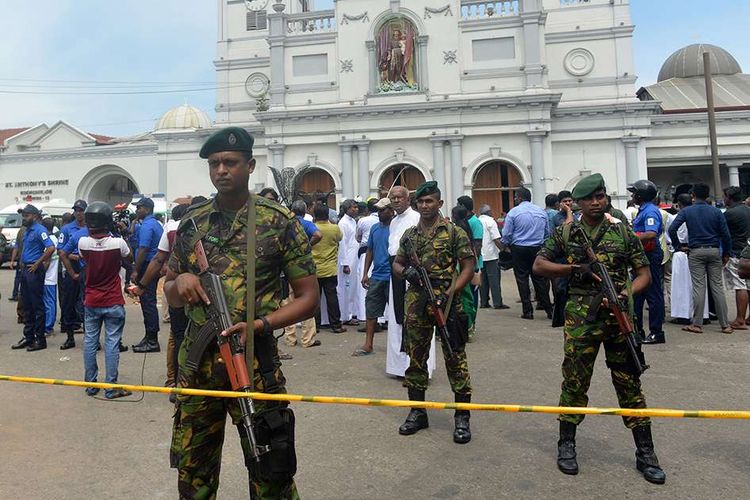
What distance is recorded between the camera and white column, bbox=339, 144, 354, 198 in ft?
80.9

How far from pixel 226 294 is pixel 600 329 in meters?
2.36

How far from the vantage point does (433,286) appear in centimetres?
409

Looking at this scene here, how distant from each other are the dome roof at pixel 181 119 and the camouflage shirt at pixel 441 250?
32162 mm

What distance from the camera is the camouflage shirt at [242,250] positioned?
2289 millimetres

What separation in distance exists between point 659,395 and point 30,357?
7.26 meters

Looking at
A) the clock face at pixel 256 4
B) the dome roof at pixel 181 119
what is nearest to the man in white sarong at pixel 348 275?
the clock face at pixel 256 4

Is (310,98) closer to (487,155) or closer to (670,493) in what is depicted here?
(487,155)

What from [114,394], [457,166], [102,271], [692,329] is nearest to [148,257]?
[102,271]

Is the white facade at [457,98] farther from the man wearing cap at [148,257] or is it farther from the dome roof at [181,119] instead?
the man wearing cap at [148,257]

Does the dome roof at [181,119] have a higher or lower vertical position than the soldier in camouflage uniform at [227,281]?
higher

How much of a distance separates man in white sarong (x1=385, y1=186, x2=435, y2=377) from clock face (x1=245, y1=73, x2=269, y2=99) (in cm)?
2516

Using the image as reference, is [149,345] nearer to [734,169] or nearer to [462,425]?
[462,425]

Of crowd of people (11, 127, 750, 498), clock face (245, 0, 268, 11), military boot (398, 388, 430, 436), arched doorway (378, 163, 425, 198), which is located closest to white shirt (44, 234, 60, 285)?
crowd of people (11, 127, 750, 498)

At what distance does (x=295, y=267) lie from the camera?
2.35 metres
